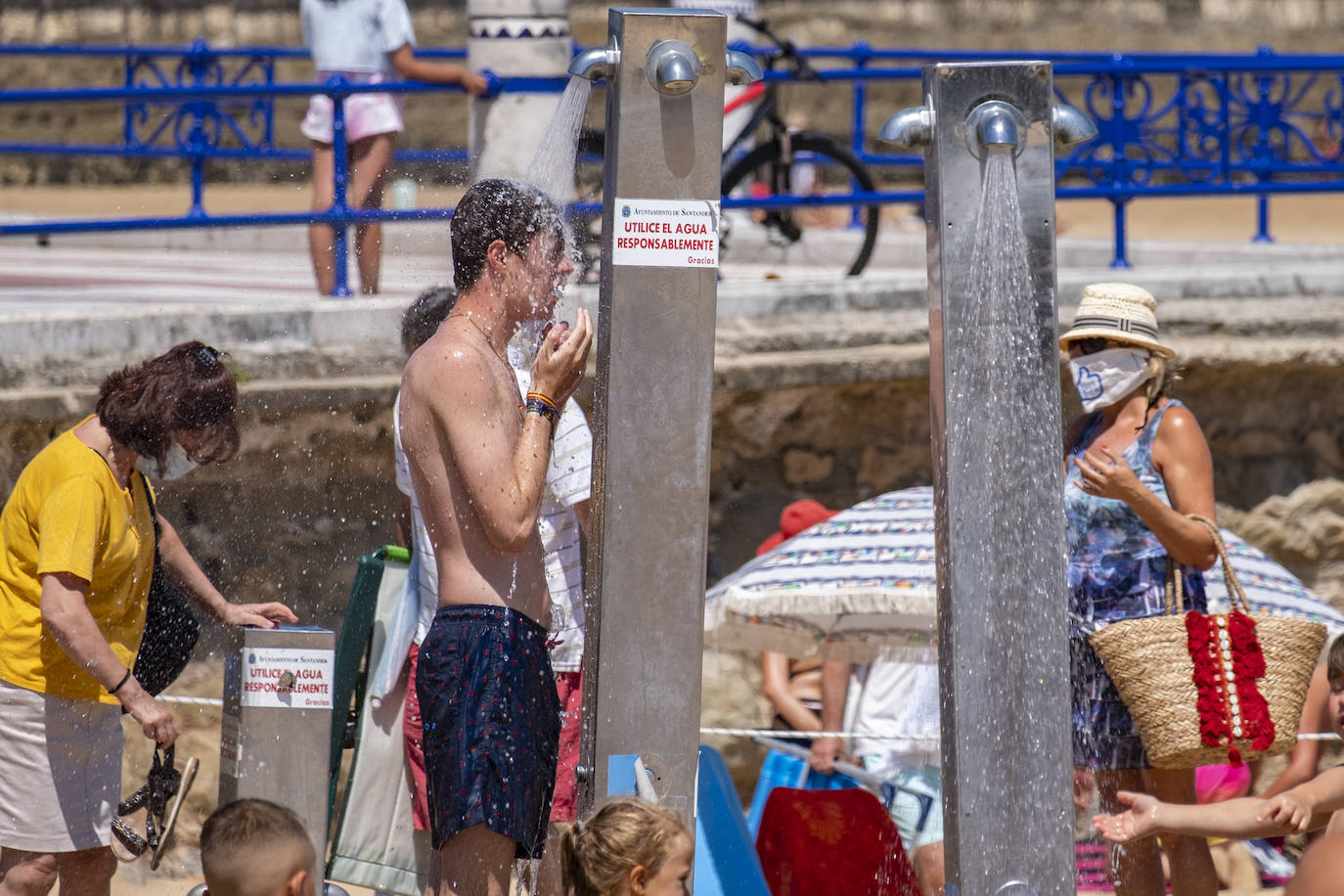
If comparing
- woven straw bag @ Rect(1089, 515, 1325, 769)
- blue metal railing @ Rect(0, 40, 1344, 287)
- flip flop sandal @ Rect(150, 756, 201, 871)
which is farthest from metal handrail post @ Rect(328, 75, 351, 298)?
woven straw bag @ Rect(1089, 515, 1325, 769)

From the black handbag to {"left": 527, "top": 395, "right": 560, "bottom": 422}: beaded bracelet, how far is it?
1.06m

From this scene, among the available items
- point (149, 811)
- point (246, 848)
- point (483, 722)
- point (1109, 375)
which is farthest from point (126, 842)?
point (1109, 375)

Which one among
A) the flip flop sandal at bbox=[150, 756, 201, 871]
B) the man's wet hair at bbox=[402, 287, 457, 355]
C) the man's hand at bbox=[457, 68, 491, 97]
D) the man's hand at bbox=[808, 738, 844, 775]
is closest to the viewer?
the flip flop sandal at bbox=[150, 756, 201, 871]

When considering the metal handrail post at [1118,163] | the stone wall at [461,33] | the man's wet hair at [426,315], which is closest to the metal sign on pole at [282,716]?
the man's wet hair at [426,315]

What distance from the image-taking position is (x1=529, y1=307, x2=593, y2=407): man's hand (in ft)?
9.54

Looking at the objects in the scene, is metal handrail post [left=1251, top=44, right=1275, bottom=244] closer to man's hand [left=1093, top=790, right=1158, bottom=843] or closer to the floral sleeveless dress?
the floral sleeveless dress

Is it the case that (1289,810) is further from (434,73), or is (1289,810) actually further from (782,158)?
(782,158)

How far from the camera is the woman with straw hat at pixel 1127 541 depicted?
3.73 metres

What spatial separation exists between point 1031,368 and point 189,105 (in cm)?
615

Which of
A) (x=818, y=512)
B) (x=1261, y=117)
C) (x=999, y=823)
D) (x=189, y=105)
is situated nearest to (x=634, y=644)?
(x=999, y=823)

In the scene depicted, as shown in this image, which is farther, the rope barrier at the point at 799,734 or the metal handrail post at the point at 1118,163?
the metal handrail post at the point at 1118,163

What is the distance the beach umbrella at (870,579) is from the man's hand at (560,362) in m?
1.46

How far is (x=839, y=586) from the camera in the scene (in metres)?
4.38

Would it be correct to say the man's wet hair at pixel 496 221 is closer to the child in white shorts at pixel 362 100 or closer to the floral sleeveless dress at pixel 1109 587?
the floral sleeveless dress at pixel 1109 587
